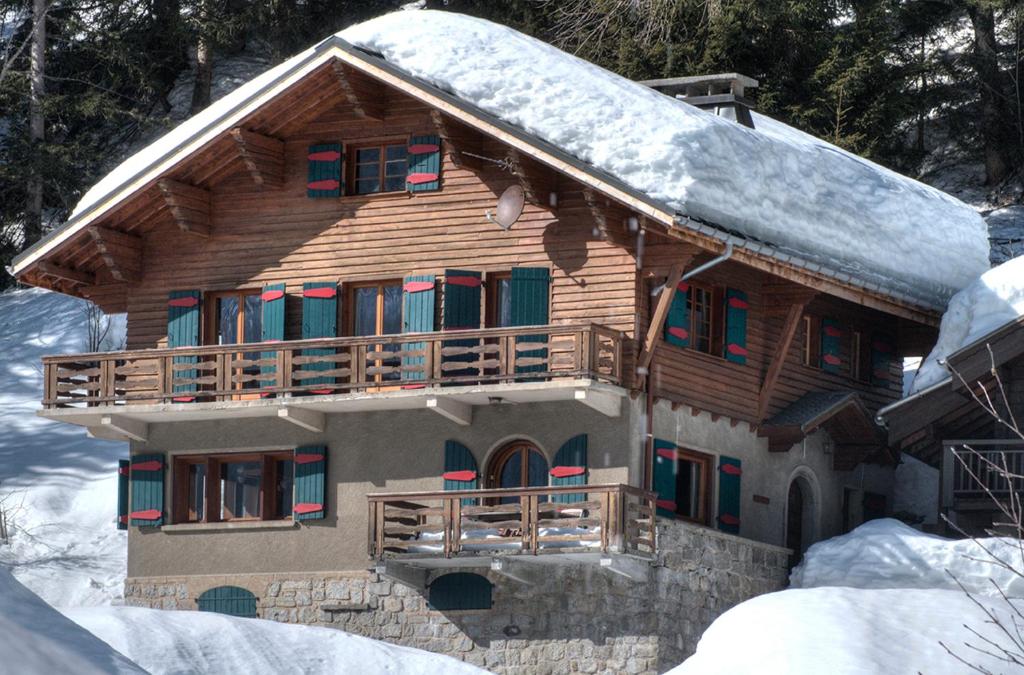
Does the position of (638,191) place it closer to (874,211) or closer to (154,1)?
(874,211)

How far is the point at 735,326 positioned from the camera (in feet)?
83.9

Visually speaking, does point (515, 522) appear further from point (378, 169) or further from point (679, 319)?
point (378, 169)

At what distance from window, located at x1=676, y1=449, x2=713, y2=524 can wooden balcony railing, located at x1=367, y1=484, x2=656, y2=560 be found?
1.47m

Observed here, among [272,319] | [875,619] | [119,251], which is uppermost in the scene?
[119,251]

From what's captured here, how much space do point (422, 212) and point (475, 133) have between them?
4.33ft

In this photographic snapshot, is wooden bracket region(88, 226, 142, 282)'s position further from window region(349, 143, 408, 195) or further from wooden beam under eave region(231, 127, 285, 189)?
window region(349, 143, 408, 195)

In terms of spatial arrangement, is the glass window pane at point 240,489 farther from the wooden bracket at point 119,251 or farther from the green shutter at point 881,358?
the green shutter at point 881,358

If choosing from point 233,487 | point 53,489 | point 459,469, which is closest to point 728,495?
point 459,469

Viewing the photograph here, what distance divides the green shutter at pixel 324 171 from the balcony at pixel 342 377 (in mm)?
2303

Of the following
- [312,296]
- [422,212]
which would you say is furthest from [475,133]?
[312,296]

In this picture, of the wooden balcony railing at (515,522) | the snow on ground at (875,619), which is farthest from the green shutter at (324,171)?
the snow on ground at (875,619)

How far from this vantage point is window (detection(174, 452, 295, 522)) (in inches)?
1014

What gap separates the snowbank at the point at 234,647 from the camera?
12898 millimetres

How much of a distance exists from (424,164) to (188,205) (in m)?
3.56
